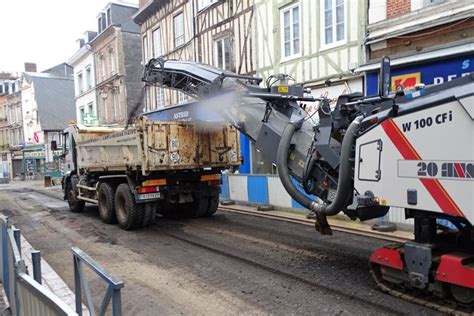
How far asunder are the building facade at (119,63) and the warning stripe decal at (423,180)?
2111cm

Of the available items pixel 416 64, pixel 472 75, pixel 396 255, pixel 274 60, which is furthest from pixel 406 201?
pixel 274 60

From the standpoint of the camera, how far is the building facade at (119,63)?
25359 millimetres

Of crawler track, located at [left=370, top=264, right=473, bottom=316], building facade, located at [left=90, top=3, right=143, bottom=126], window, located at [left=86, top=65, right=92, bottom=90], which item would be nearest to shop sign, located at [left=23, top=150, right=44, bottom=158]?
window, located at [left=86, top=65, right=92, bottom=90]

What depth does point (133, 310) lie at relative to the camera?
455 centimetres

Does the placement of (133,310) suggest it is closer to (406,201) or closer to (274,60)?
(406,201)

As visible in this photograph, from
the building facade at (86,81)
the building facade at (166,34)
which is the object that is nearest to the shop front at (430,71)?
the building facade at (166,34)

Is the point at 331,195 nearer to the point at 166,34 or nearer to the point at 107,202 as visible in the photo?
the point at 107,202

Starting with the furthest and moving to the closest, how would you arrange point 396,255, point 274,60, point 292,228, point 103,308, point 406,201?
point 274,60
point 292,228
point 396,255
point 406,201
point 103,308

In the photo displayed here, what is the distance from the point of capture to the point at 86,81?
31750 mm

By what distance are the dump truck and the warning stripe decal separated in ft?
17.0

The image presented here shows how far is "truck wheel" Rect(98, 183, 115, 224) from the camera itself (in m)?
9.55

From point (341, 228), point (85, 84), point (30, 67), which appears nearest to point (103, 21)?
point (85, 84)

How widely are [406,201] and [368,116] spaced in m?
1.07

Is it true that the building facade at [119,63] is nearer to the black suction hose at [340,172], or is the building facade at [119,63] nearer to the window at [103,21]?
the window at [103,21]
